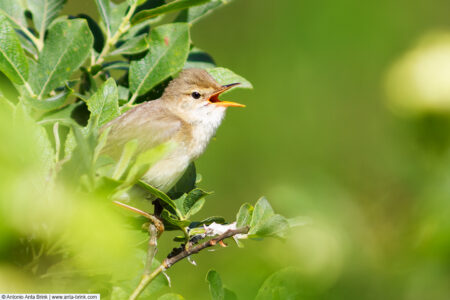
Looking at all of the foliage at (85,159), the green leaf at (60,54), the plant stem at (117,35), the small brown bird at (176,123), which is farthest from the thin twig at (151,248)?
the plant stem at (117,35)

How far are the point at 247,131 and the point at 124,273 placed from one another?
3.28 meters

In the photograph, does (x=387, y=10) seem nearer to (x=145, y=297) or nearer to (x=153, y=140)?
(x=153, y=140)

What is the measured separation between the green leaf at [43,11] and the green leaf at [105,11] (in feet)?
0.30

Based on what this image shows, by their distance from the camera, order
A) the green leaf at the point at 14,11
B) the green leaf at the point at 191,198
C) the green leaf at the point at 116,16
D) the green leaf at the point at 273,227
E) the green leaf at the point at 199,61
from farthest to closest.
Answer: the green leaf at the point at 199,61, the green leaf at the point at 116,16, the green leaf at the point at 14,11, the green leaf at the point at 191,198, the green leaf at the point at 273,227

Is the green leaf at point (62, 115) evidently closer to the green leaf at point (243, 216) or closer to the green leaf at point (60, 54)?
the green leaf at point (60, 54)

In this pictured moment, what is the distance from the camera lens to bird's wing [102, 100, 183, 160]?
5.08ft

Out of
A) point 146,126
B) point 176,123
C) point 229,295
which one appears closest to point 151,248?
point 229,295

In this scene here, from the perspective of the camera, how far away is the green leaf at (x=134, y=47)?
1.39m

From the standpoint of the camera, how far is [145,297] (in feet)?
3.38

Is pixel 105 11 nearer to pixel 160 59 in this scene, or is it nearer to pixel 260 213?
pixel 160 59

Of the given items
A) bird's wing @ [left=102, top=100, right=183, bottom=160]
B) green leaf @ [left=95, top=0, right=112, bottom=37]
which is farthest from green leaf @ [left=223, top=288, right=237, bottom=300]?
green leaf @ [left=95, top=0, right=112, bottom=37]

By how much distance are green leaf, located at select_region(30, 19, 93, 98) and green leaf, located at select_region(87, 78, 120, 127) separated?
17 centimetres

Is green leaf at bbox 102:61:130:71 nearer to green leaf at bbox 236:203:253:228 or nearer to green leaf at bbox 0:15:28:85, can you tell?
green leaf at bbox 0:15:28:85

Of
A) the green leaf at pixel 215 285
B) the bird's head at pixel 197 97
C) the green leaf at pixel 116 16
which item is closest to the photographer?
the green leaf at pixel 215 285
